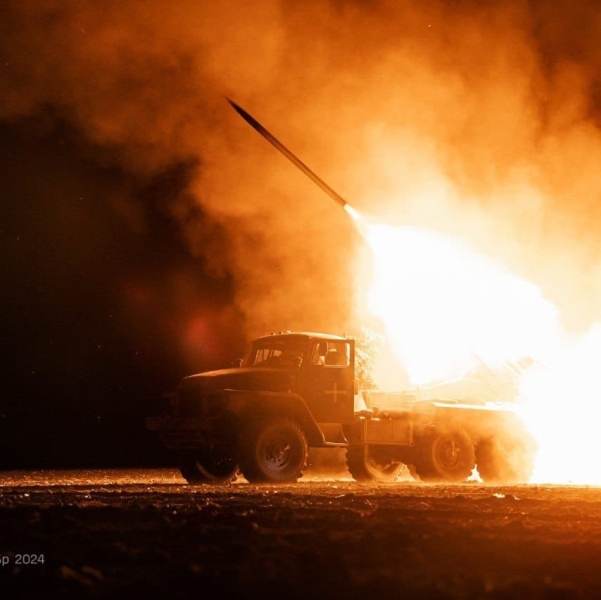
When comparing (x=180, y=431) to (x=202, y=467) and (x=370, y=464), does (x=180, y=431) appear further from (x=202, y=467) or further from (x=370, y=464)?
(x=370, y=464)

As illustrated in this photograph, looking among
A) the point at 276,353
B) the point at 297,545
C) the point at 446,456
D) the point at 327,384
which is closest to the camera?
the point at 297,545

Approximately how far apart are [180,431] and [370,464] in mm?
4255

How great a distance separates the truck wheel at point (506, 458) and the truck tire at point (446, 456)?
11.8 inches

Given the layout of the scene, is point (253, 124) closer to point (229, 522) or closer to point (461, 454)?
point (461, 454)

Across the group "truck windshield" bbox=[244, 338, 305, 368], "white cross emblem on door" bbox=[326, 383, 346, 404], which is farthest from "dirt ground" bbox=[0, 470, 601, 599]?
"truck windshield" bbox=[244, 338, 305, 368]

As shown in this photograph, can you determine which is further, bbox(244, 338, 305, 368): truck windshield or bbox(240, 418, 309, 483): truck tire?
bbox(244, 338, 305, 368): truck windshield

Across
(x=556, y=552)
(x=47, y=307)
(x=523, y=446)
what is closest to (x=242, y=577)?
(x=556, y=552)

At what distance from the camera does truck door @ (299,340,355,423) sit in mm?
19141

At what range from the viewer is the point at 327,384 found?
1923 centimetres

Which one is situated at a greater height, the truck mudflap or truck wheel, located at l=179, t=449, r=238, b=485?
the truck mudflap

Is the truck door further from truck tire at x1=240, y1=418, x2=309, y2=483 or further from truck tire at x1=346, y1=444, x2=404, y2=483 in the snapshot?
truck tire at x1=346, y1=444, x2=404, y2=483

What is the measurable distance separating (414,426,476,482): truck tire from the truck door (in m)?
2.01

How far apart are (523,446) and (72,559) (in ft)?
49.7

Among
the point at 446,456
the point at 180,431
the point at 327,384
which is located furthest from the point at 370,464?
the point at 180,431
